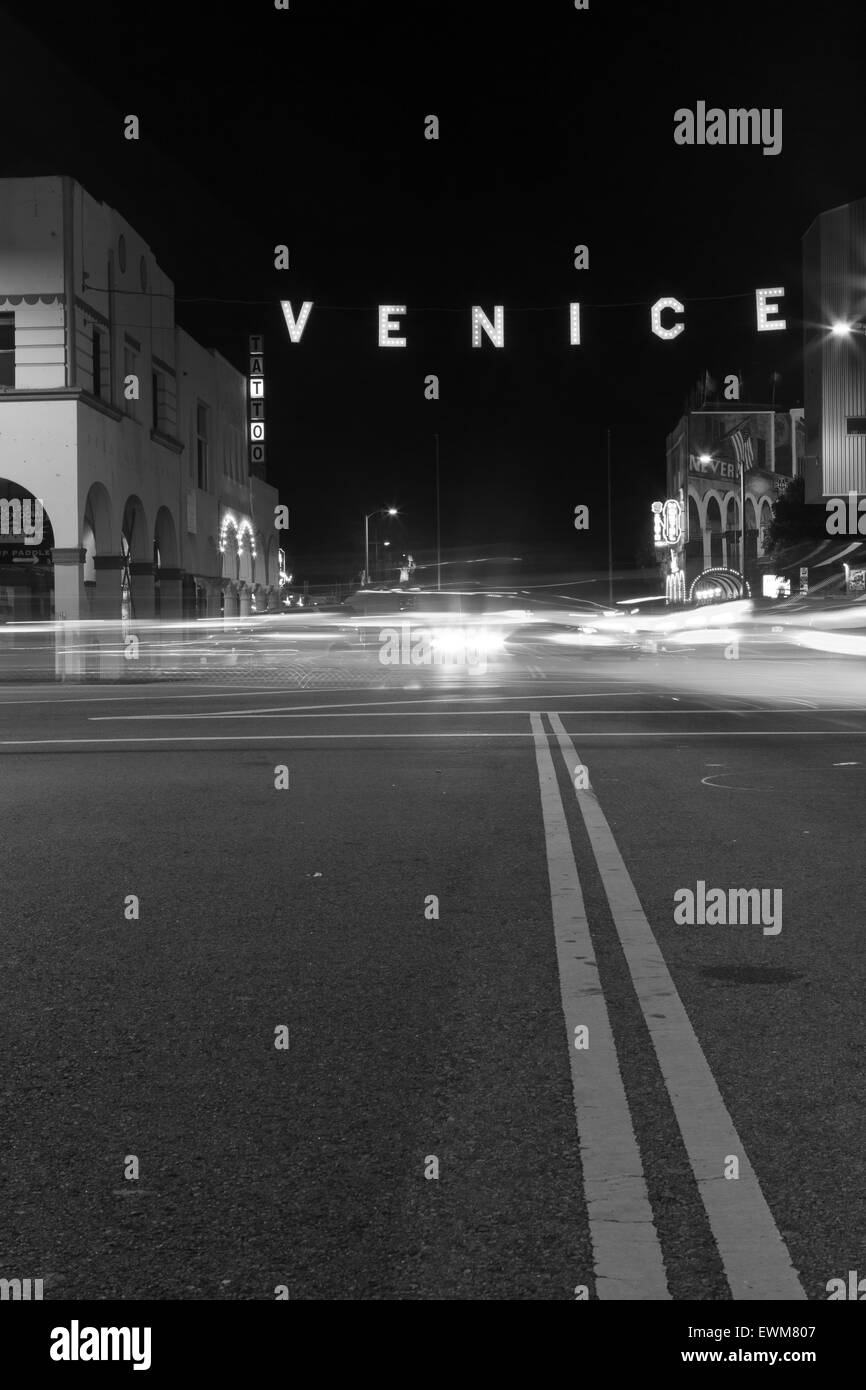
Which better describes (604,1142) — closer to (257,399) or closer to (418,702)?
(418,702)

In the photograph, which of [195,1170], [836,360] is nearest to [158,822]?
[195,1170]

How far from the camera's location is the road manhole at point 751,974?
6020 mm

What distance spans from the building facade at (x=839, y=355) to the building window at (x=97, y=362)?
32.9 m

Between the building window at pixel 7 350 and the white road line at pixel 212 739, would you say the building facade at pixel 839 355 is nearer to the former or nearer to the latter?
the building window at pixel 7 350

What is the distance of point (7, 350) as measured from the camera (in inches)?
1753

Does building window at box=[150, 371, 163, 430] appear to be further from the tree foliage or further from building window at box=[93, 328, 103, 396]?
the tree foliage

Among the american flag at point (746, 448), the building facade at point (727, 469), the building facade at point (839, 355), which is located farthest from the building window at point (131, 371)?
the american flag at point (746, 448)

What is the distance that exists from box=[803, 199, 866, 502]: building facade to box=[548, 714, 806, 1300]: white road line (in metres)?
63.8

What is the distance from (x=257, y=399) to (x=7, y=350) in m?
33.7

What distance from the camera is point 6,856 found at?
8883 millimetres

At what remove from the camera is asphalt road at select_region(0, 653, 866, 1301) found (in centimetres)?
356

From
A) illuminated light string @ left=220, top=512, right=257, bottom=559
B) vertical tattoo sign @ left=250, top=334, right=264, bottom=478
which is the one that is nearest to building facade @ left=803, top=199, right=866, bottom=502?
vertical tattoo sign @ left=250, top=334, right=264, bottom=478
